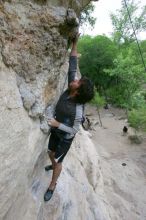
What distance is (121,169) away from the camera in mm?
15258

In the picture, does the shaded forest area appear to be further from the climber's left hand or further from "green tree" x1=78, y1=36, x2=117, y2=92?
the climber's left hand

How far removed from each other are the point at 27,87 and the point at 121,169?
37.9 ft

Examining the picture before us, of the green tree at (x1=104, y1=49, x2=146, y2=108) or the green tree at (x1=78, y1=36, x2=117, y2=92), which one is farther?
the green tree at (x1=78, y1=36, x2=117, y2=92)

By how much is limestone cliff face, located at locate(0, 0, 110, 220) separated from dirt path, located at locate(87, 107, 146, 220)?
538cm

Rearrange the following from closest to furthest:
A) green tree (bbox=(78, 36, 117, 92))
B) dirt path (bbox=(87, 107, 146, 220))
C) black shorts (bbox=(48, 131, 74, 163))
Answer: black shorts (bbox=(48, 131, 74, 163))
dirt path (bbox=(87, 107, 146, 220))
green tree (bbox=(78, 36, 117, 92))

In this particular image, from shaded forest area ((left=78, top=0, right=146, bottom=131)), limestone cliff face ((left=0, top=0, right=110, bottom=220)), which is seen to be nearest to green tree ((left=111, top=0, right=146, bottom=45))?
shaded forest area ((left=78, top=0, right=146, bottom=131))

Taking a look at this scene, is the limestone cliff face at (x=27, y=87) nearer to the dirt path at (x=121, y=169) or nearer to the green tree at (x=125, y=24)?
the dirt path at (x=121, y=169)

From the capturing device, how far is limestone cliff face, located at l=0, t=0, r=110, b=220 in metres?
4.05

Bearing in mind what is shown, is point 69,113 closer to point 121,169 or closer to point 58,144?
point 58,144

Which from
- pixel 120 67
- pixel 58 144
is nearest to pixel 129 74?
pixel 120 67

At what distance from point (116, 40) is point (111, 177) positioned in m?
25.3

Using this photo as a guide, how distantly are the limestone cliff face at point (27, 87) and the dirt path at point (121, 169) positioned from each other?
5385 millimetres

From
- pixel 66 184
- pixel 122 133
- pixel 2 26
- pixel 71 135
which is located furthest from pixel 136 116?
→ pixel 2 26

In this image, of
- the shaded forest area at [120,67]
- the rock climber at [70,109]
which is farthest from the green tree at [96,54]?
the rock climber at [70,109]
